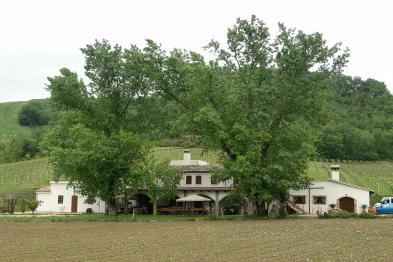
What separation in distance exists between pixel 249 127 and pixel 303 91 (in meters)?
5.43

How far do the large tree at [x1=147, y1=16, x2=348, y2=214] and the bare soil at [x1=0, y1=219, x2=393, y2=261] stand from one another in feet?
45.6

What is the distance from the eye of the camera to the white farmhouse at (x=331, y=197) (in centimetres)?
5747

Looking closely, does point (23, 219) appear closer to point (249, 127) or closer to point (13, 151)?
point (249, 127)

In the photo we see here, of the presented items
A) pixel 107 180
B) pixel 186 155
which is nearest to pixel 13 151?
pixel 186 155

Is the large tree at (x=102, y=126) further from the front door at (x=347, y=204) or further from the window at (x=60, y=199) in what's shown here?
the front door at (x=347, y=204)

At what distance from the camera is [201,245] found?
2484 centimetres

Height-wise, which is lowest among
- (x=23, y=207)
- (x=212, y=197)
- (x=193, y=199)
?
(x=23, y=207)

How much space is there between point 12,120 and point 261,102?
127 m

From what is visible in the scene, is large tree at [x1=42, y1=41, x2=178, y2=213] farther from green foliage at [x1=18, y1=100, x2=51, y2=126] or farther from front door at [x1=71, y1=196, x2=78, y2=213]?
green foliage at [x1=18, y1=100, x2=51, y2=126]

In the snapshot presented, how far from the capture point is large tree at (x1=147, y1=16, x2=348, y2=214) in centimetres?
4672

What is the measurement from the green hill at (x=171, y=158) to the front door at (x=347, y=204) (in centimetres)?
907

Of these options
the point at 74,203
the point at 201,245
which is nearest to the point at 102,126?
the point at 74,203

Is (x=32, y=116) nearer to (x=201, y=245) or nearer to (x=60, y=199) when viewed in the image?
(x=60, y=199)

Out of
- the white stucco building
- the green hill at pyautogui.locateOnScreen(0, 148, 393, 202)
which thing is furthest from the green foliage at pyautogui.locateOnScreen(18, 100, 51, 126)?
the white stucco building
